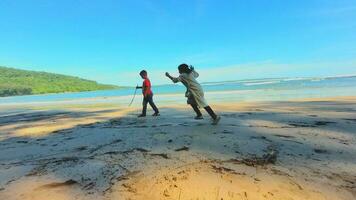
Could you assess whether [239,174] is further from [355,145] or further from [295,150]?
[355,145]

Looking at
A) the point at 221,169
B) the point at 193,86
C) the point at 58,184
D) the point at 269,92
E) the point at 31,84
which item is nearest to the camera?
the point at 58,184

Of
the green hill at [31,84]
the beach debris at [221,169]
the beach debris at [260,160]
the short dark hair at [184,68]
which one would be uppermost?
the green hill at [31,84]

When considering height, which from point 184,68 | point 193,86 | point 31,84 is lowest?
point 193,86

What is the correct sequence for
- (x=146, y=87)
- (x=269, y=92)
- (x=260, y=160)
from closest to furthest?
(x=260, y=160)
(x=146, y=87)
(x=269, y=92)

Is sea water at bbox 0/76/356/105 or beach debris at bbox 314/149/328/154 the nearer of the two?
beach debris at bbox 314/149/328/154

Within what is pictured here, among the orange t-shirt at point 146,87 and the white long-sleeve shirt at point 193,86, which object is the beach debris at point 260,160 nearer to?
the white long-sleeve shirt at point 193,86

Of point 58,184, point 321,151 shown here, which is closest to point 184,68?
point 321,151

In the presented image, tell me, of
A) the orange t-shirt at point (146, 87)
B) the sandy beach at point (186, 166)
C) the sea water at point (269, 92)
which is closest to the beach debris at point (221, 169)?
the sandy beach at point (186, 166)

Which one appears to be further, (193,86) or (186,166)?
(193,86)

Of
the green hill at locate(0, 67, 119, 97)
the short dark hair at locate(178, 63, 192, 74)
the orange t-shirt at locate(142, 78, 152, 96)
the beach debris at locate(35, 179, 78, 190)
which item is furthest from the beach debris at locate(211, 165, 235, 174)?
the green hill at locate(0, 67, 119, 97)

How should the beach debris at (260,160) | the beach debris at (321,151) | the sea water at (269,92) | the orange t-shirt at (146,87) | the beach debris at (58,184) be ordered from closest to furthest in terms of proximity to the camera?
1. the beach debris at (58,184)
2. the beach debris at (260,160)
3. the beach debris at (321,151)
4. the orange t-shirt at (146,87)
5. the sea water at (269,92)

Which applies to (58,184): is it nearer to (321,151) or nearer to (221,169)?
(221,169)

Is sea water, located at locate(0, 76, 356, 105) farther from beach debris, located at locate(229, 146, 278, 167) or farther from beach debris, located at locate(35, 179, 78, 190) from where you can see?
beach debris, located at locate(35, 179, 78, 190)

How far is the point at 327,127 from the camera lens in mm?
8344
